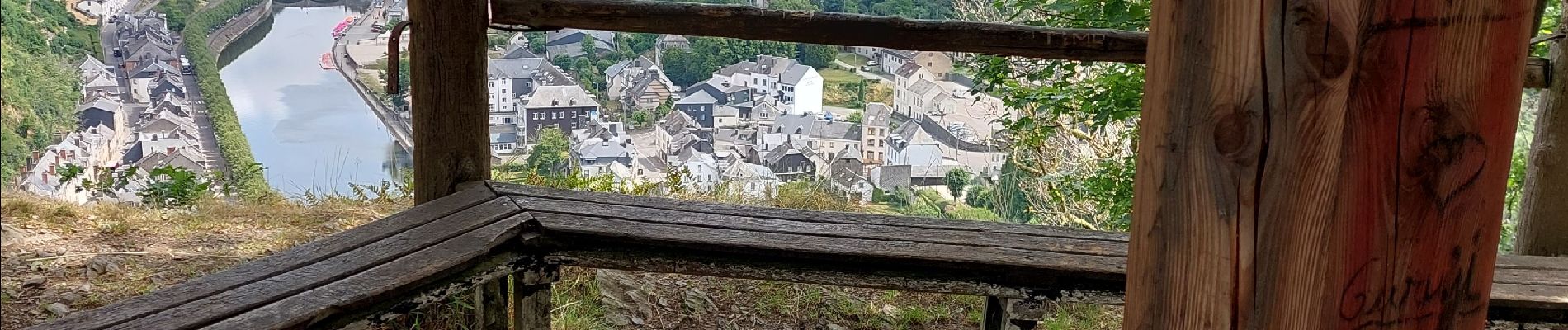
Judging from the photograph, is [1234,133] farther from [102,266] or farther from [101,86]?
[101,86]

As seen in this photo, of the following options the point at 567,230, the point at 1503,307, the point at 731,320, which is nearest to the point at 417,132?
the point at 567,230

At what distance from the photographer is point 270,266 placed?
8.30 feet

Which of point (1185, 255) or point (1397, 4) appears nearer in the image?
point (1397, 4)

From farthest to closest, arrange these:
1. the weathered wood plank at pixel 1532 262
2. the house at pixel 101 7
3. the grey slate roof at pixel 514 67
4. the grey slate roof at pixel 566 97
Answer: the grey slate roof at pixel 566 97
the grey slate roof at pixel 514 67
the house at pixel 101 7
the weathered wood plank at pixel 1532 262

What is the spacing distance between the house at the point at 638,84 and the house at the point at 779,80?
11.7 inches

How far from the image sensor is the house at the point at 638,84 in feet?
17.4

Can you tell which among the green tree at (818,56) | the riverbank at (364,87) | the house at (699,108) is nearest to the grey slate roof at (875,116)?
the green tree at (818,56)

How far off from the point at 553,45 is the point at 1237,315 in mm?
4466

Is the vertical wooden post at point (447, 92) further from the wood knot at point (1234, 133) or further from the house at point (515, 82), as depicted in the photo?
the wood knot at point (1234, 133)

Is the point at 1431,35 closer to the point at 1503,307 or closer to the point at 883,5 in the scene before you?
the point at 1503,307

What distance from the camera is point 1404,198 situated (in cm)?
93

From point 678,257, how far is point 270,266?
0.99m

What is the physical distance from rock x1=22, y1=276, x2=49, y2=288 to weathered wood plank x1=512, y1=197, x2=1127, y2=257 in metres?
1.91

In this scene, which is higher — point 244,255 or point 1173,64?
point 1173,64
